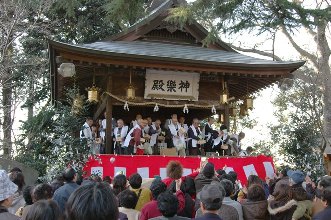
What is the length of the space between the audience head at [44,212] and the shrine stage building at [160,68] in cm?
840

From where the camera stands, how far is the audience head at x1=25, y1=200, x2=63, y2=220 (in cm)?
229

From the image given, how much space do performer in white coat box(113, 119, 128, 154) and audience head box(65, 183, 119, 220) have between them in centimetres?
931

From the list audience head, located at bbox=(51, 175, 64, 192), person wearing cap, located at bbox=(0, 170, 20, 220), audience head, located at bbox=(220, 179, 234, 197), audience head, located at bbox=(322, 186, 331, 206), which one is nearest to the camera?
person wearing cap, located at bbox=(0, 170, 20, 220)

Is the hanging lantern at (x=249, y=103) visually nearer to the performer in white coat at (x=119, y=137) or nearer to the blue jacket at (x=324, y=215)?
the performer in white coat at (x=119, y=137)

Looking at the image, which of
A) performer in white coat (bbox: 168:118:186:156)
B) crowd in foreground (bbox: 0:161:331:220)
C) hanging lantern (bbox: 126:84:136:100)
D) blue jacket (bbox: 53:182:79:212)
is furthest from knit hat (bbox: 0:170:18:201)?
performer in white coat (bbox: 168:118:186:156)

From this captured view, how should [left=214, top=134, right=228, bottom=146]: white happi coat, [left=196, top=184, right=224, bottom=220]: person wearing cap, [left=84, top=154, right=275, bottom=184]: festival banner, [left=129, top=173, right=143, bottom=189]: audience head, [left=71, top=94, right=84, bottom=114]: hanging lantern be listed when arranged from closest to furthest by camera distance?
[left=196, top=184, right=224, bottom=220]: person wearing cap
[left=129, top=173, right=143, bottom=189]: audience head
[left=84, top=154, right=275, bottom=184]: festival banner
[left=71, top=94, right=84, bottom=114]: hanging lantern
[left=214, top=134, right=228, bottom=146]: white happi coat

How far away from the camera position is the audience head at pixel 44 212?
2285mm

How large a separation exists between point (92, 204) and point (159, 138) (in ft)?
34.2

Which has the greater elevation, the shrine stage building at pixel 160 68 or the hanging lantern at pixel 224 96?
the shrine stage building at pixel 160 68

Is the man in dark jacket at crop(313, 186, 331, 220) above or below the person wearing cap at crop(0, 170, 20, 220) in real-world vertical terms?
below

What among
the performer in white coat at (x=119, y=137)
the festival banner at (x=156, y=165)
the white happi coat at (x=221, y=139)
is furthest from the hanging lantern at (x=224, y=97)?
the performer in white coat at (x=119, y=137)

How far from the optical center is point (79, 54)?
10.6 meters

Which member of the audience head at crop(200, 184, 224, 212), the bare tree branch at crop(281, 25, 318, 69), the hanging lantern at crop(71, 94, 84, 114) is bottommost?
the audience head at crop(200, 184, 224, 212)

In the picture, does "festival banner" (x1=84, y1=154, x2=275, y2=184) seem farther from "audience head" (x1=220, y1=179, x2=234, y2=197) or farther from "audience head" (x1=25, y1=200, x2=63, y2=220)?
"audience head" (x1=25, y1=200, x2=63, y2=220)
